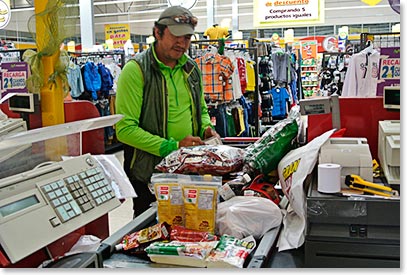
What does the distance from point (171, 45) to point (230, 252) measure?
4.39ft

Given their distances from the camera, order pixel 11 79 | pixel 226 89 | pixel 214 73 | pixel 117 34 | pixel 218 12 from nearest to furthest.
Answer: pixel 11 79, pixel 214 73, pixel 226 89, pixel 117 34, pixel 218 12

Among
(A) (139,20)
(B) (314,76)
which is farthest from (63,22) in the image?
(A) (139,20)

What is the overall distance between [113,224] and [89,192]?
9.74 feet

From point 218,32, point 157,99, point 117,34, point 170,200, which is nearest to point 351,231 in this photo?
point 170,200

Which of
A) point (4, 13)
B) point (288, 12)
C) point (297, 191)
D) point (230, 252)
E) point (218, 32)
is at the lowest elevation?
point (230, 252)

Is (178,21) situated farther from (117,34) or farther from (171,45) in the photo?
(117,34)

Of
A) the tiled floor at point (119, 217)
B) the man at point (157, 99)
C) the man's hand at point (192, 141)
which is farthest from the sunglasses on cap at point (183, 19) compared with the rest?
the tiled floor at point (119, 217)

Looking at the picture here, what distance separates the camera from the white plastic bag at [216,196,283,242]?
1457mm

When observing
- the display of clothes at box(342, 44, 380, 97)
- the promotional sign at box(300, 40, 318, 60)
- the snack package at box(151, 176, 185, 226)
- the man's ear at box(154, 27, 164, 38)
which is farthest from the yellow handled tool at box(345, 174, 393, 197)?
the promotional sign at box(300, 40, 318, 60)

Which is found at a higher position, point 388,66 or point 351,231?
point 388,66

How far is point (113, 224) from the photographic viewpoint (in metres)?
4.08

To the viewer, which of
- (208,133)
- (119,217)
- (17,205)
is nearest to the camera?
(17,205)

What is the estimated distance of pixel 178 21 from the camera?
7.54 ft

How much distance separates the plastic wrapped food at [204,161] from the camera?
1.70 m
